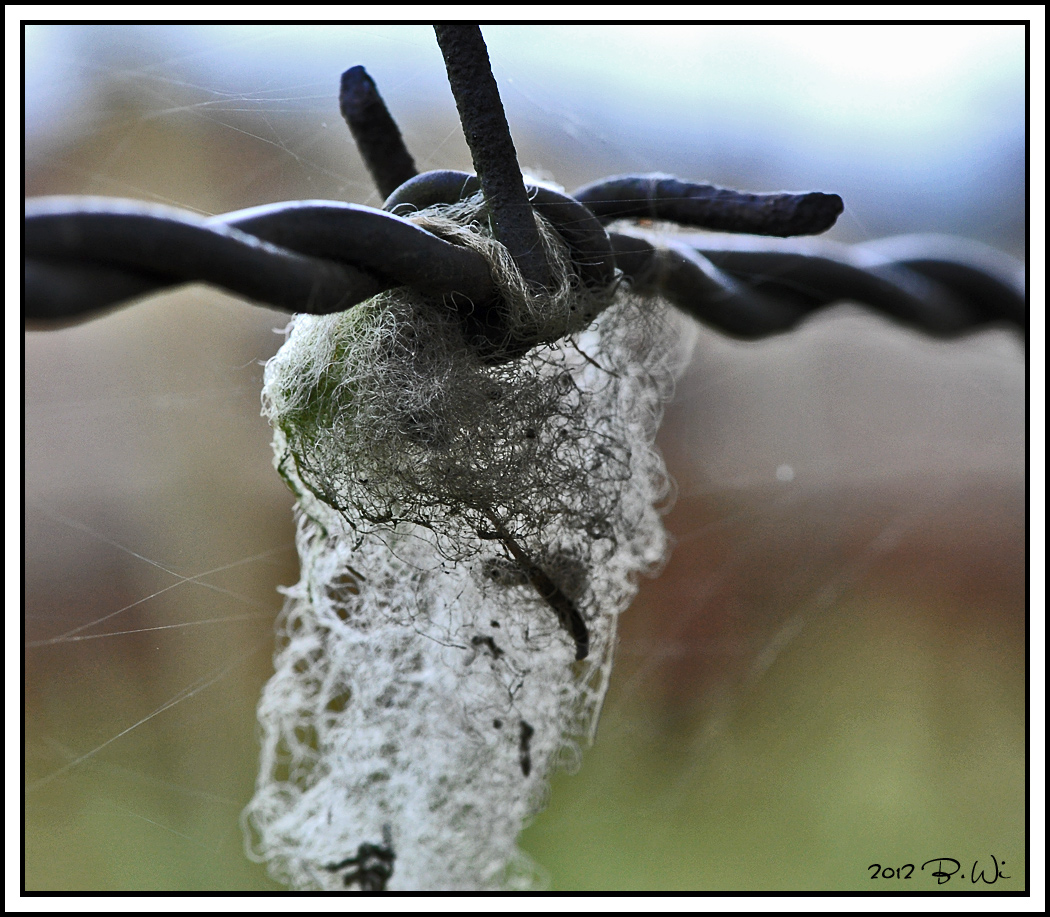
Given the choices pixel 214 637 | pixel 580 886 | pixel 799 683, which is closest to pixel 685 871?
pixel 580 886

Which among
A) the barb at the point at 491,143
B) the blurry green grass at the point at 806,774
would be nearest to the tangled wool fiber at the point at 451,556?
the barb at the point at 491,143

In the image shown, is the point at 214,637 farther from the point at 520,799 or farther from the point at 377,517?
the point at 377,517

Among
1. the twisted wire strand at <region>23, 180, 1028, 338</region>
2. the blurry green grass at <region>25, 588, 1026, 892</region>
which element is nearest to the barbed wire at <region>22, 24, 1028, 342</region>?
the twisted wire strand at <region>23, 180, 1028, 338</region>

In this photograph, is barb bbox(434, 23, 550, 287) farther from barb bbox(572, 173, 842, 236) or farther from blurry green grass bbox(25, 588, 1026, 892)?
blurry green grass bbox(25, 588, 1026, 892)

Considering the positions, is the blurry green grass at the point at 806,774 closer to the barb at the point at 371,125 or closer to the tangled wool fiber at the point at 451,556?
the tangled wool fiber at the point at 451,556

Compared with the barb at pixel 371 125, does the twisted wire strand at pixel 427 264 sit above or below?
below

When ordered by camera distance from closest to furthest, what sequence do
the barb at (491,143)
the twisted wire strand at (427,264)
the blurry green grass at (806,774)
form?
1. the twisted wire strand at (427,264)
2. the barb at (491,143)
3. the blurry green grass at (806,774)
